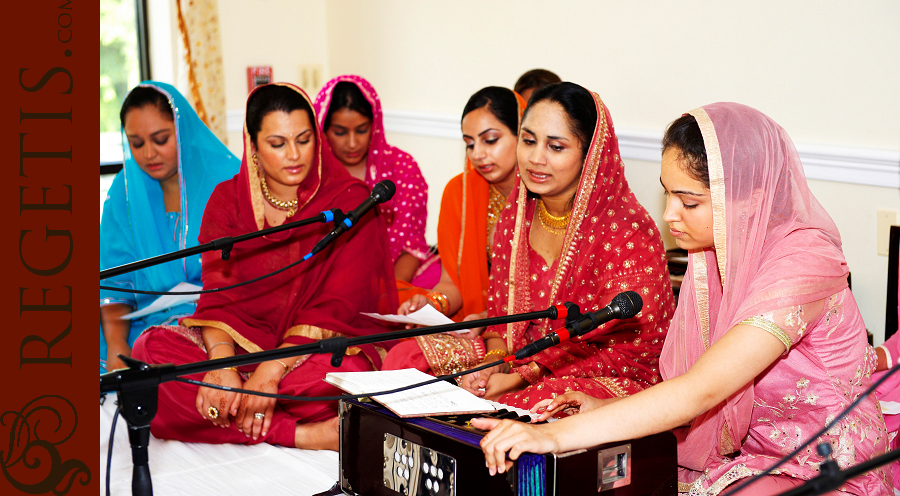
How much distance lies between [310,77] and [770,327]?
4227 mm

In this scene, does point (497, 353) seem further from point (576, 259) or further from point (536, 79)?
point (536, 79)

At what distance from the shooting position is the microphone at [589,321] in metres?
1.42

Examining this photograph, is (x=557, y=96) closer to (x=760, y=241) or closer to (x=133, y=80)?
(x=760, y=241)

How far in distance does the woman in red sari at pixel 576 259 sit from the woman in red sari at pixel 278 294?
0.50 meters

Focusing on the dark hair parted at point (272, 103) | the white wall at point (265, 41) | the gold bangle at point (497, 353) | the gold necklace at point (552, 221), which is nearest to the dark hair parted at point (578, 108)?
the gold necklace at point (552, 221)

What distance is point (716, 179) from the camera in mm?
1568

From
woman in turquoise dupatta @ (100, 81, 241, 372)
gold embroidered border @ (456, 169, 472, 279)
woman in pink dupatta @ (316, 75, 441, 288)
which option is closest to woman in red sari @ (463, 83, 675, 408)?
gold embroidered border @ (456, 169, 472, 279)

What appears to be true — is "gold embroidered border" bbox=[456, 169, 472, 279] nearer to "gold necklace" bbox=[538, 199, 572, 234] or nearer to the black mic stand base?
"gold necklace" bbox=[538, 199, 572, 234]

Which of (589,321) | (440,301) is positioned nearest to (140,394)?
(589,321)

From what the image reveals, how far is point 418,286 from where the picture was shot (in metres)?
3.50

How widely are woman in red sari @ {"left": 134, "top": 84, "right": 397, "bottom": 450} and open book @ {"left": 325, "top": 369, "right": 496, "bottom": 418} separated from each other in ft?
2.76

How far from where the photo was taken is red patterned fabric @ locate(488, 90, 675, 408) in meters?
2.24

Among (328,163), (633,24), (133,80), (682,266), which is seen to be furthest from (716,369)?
(133,80)

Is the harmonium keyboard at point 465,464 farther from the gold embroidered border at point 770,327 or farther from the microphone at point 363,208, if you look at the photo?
the microphone at point 363,208
